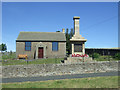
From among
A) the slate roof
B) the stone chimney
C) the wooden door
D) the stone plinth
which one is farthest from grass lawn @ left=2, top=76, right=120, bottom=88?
the slate roof

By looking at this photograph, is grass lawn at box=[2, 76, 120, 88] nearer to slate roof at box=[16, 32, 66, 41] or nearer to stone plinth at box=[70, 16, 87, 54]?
stone plinth at box=[70, 16, 87, 54]

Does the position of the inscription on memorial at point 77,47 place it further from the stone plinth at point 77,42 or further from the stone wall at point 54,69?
the stone wall at point 54,69

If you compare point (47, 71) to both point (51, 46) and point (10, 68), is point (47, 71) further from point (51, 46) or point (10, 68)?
point (51, 46)

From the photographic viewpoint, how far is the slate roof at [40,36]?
94.4 ft

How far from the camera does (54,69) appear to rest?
56.1 ft

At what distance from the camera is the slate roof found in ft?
94.4

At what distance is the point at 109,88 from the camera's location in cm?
889

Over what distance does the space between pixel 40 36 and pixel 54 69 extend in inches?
603

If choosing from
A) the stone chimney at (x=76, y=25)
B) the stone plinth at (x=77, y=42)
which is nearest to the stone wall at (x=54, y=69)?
the stone plinth at (x=77, y=42)

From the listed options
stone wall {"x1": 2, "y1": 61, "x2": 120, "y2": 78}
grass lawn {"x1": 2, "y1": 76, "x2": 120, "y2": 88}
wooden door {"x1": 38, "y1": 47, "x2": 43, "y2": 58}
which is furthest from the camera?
wooden door {"x1": 38, "y1": 47, "x2": 43, "y2": 58}

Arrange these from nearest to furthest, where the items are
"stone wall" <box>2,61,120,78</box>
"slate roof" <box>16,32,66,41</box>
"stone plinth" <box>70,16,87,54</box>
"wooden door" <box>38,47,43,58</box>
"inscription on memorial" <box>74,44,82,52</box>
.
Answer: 1. "stone wall" <box>2,61,120,78</box>
2. "stone plinth" <box>70,16,87,54</box>
3. "inscription on memorial" <box>74,44,82,52</box>
4. "wooden door" <box>38,47,43,58</box>
5. "slate roof" <box>16,32,66,41</box>

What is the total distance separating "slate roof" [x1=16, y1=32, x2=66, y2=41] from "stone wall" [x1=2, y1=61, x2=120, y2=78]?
1290 cm

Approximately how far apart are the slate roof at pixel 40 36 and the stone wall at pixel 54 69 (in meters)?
12.9

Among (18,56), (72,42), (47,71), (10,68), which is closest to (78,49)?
(72,42)
